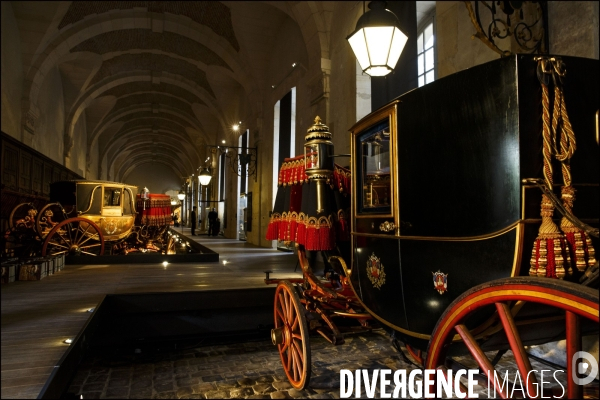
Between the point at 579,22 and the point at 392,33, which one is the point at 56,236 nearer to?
the point at 392,33

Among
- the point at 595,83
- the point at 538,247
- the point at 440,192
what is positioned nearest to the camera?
the point at 538,247

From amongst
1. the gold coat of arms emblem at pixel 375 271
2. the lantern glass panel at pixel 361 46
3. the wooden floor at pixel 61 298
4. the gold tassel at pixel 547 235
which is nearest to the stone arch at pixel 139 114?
the wooden floor at pixel 61 298

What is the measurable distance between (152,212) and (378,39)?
7832mm

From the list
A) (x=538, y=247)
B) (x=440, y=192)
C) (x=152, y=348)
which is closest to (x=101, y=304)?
(x=152, y=348)

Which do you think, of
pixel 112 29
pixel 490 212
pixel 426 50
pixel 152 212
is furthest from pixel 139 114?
pixel 490 212

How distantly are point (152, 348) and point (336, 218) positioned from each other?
2464 mm

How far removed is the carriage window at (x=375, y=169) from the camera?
2.54 metres

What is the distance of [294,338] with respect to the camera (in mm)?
2959

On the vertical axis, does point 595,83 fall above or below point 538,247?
above

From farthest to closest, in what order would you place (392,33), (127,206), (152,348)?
(127,206) → (152,348) → (392,33)

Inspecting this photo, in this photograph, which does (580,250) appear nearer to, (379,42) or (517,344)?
(517,344)

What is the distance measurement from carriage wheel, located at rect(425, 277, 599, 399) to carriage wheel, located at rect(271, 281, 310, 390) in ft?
3.36

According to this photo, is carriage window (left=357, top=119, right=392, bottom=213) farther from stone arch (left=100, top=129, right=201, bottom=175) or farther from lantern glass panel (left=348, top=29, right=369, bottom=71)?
stone arch (left=100, top=129, right=201, bottom=175)

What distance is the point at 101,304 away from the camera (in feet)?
11.9
